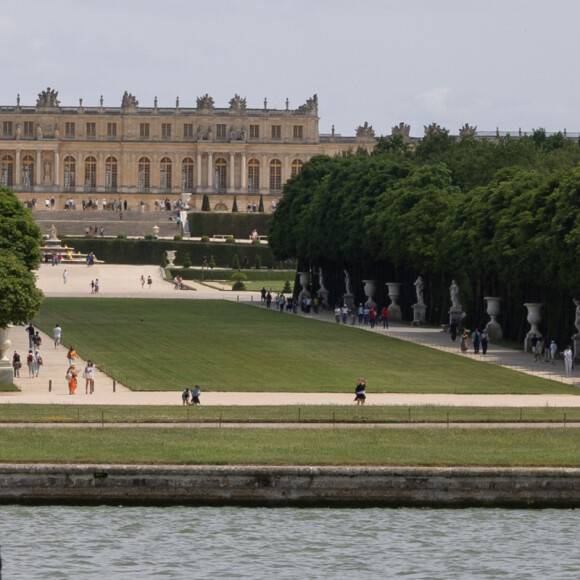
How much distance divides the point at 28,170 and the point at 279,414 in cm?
12126

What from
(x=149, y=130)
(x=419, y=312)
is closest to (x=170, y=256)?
(x=149, y=130)

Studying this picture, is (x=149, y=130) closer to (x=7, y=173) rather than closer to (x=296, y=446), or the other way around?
(x=7, y=173)

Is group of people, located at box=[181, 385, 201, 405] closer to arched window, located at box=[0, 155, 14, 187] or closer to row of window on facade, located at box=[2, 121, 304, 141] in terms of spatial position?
arched window, located at box=[0, 155, 14, 187]

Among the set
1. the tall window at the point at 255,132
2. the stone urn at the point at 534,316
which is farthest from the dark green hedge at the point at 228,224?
the stone urn at the point at 534,316

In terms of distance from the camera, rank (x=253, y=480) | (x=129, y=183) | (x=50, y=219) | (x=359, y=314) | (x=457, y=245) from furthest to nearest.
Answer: (x=129, y=183) → (x=50, y=219) → (x=359, y=314) → (x=457, y=245) → (x=253, y=480)

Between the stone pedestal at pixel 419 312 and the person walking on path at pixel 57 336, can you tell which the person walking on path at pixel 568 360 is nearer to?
the person walking on path at pixel 57 336

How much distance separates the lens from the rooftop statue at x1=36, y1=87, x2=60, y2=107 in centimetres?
15650

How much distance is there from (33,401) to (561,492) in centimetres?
1610

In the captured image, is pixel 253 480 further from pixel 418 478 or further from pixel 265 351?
pixel 265 351

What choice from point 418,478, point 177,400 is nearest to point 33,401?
point 177,400

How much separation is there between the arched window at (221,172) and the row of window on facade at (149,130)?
99.0 inches

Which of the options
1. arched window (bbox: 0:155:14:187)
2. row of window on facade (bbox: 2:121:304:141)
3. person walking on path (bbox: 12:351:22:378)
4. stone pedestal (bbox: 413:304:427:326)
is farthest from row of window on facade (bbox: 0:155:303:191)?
person walking on path (bbox: 12:351:22:378)

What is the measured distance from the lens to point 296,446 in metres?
32.3

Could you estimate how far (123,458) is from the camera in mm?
30750
